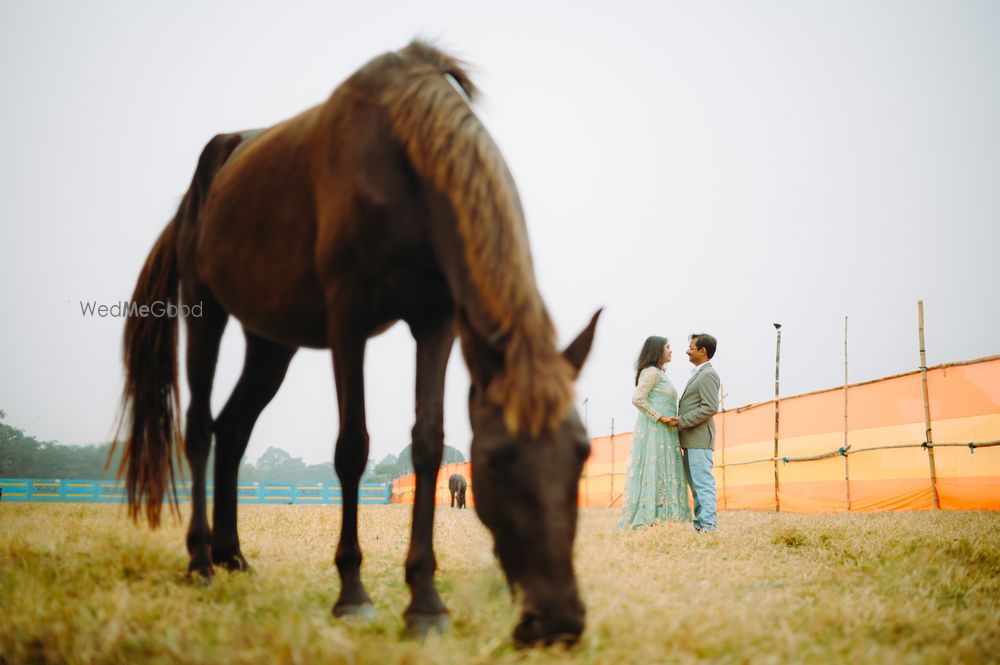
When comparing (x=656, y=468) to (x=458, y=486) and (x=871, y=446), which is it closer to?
(x=871, y=446)

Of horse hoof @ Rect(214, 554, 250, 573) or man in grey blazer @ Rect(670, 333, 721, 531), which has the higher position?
man in grey blazer @ Rect(670, 333, 721, 531)

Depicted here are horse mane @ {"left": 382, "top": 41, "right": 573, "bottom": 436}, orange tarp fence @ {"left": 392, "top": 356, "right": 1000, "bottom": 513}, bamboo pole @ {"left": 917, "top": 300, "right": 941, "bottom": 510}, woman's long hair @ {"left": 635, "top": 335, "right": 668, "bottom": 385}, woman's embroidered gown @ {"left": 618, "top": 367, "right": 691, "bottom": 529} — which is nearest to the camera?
horse mane @ {"left": 382, "top": 41, "right": 573, "bottom": 436}

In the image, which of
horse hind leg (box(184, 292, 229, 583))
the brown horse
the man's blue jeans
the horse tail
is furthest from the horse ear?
the man's blue jeans

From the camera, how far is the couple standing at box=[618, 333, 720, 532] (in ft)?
21.0

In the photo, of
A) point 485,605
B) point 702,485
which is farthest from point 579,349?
point 702,485

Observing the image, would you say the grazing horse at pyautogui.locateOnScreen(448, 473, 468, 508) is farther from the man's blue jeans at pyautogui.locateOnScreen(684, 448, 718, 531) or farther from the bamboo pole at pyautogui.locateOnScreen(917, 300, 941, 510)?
the man's blue jeans at pyautogui.locateOnScreen(684, 448, 718, 531)

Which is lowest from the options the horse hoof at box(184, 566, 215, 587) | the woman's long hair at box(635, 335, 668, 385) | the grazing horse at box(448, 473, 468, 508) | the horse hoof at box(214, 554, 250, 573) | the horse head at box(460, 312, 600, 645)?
the grazing horse at box(448, 473, 468, 508)

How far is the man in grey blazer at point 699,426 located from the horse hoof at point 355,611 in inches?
182

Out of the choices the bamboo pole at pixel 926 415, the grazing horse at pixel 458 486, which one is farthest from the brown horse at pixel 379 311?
the grazing horse at pixel 458 486

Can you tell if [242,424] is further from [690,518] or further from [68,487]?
[68,487]

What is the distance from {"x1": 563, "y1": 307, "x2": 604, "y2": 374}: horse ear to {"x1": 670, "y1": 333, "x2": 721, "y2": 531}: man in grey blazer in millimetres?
4681

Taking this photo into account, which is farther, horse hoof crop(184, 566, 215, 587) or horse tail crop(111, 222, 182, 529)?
horse tail crop(111, 222, 182, 529)

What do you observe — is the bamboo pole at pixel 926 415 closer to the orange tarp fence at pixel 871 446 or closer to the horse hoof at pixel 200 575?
the orange tarp fence at pixel 871 446

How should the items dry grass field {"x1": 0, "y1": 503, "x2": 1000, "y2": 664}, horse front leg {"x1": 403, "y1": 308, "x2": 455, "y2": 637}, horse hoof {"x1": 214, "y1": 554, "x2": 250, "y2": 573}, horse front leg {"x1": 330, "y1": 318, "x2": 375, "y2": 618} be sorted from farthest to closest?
horse hoof {"x1": 214, "y1": 554, "x2": 250, "y2": 573} → horse front leg {"x1": 330, "y1": 318, "x2": 375, "y2": 618} → horse front leg {"x1": 403, "y1": 308, "x2": 455, "y2": 637} → dry grass field {"x1": 0, "y1": 503, "x2": 1000, "y2": 664}
